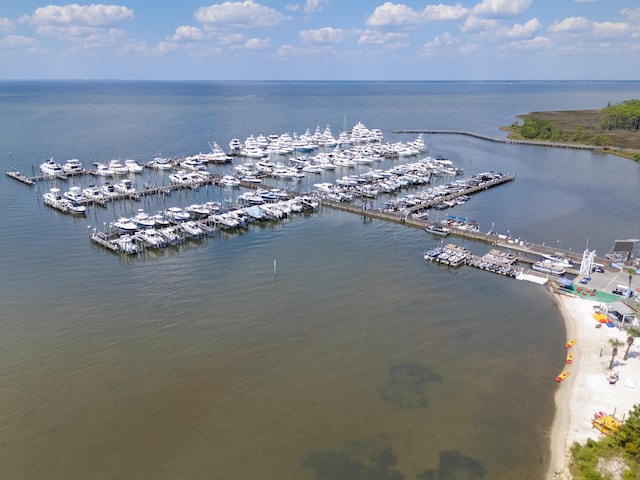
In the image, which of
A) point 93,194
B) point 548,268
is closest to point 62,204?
point 93,194

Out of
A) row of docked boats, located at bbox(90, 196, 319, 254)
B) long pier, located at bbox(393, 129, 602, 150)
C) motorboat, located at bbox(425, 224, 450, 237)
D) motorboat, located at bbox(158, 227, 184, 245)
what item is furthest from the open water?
long pier, located at bbox(393, 129, 602, 150)

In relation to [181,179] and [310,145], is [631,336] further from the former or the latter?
[310,145]

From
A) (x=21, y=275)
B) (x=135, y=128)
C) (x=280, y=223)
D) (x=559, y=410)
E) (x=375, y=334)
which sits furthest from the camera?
(x=135, y=128)

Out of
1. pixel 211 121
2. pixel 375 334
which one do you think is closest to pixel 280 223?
pixel 375 334

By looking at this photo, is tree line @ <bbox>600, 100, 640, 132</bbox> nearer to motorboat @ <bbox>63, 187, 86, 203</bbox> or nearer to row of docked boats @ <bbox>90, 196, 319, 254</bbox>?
row of docked boats @ <bbox>90, 196, 319, 254</bbox>

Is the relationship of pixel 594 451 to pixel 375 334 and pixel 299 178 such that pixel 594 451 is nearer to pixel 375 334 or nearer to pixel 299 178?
pixel 375 334

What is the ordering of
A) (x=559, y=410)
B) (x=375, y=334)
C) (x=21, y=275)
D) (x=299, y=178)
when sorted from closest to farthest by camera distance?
(x=559, y=410)
(x=375, y=334)
(x=21, y=275)
(x=299, y=178)
